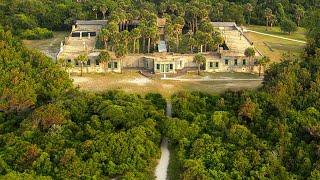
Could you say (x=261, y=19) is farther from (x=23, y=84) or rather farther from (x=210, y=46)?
Answer: (x=23, y=84)

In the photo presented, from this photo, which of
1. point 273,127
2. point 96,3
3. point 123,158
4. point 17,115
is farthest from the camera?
point 96,3

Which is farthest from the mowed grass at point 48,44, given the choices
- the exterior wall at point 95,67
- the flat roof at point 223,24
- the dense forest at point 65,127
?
the flat roof at point 223,24

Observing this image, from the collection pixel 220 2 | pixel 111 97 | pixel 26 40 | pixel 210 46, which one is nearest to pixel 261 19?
pixel 220 2

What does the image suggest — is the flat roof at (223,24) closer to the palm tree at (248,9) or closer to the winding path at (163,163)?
the palm tree at (248,9)

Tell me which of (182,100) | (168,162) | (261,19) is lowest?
(168,162)

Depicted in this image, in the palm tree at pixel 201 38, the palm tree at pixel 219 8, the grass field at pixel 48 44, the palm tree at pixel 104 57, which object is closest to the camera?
the palm tree at pixel 104 57

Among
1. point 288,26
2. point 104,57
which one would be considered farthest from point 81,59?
point 288,26

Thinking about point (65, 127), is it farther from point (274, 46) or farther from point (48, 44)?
point (274, 46)
